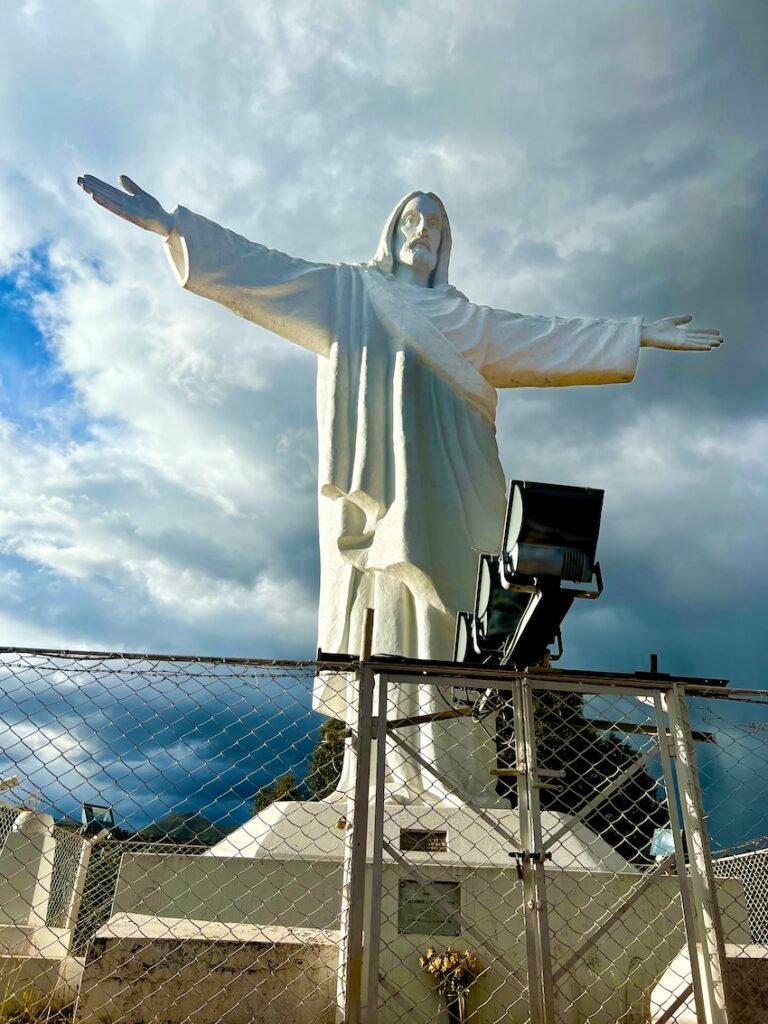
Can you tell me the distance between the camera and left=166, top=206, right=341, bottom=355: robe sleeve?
6883 millimetres

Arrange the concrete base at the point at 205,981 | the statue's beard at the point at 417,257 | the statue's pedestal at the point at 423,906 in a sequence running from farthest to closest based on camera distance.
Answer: the statue's beard at the point at 417,257
the statue's pedestal at the point at 423,906
the concrete base at the point at 205,981

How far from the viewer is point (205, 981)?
128 inches

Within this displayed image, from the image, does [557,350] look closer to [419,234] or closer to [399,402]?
[399,402]

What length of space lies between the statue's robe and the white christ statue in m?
0.01

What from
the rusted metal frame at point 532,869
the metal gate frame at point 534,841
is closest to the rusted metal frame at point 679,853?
the metal gate frame at point 534,841

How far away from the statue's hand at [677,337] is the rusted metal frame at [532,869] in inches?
205

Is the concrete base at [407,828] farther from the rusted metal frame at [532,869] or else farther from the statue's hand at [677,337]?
the statue's hand at [677,337]

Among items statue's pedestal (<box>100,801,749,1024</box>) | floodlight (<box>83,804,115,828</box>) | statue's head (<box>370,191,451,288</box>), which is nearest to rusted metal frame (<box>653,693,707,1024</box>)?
statue's pedestal (<box>100,801,749,1024</box>)

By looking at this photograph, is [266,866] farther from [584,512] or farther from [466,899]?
[584,512]

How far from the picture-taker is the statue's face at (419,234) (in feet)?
26.7

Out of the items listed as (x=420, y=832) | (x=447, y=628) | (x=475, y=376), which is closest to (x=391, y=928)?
(x=420, y=832)

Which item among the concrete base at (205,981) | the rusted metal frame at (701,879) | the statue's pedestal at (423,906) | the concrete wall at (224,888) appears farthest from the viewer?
the concrete wall at (224,888)

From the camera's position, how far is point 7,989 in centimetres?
376

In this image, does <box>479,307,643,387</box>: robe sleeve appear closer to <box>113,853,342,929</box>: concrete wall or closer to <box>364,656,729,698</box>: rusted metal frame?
<box>113,853,342,929</box>: concrete wall
